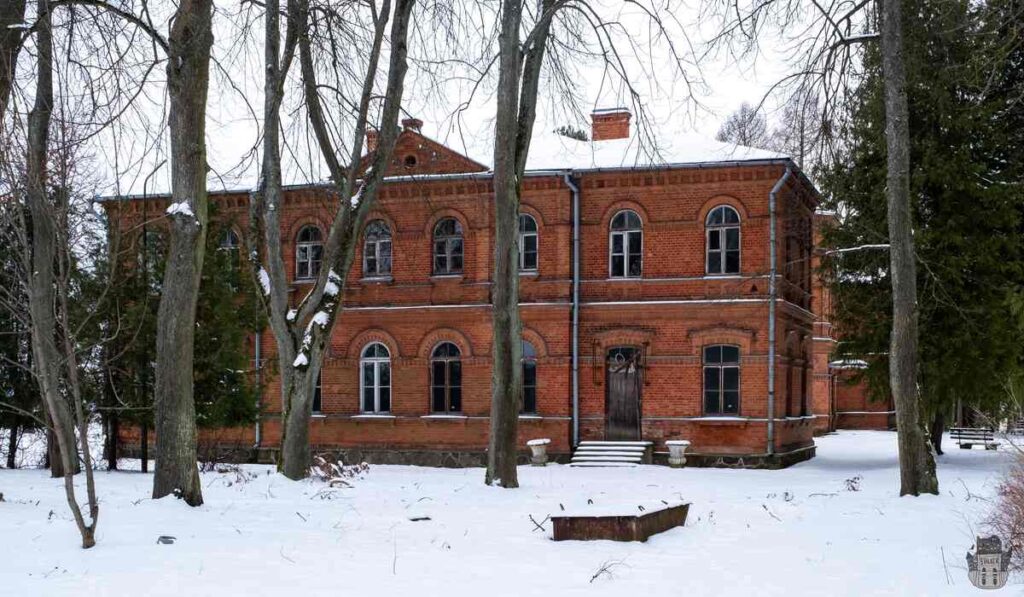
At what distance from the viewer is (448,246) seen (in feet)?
81.5

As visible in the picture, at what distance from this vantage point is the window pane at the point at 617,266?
78.0ft

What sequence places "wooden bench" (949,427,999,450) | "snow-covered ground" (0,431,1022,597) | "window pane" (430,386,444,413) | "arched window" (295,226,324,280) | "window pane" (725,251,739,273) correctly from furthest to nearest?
"wooden bench" (949,427,999,450) < "arched window" (295,226,324,280) < "window pane" (430,386,444,413) < "window pane" (725,251,739,273) < "snow-covered ground" (0,431,1022,597)


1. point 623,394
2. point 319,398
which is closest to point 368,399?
point 319,398

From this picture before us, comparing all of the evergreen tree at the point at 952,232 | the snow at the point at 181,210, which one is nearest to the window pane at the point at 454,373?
the evergreen tree at the point at 952,232

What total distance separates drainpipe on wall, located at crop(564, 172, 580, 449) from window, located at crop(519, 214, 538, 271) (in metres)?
0.96

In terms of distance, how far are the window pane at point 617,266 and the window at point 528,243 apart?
1832 mm

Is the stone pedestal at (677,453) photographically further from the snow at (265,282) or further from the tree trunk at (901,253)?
the snow at (265,282)

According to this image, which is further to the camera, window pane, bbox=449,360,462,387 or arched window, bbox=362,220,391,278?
arched window, bbox=362,220,391,278

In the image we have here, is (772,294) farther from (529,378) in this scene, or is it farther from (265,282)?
(265,282)

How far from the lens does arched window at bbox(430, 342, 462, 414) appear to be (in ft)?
80.6

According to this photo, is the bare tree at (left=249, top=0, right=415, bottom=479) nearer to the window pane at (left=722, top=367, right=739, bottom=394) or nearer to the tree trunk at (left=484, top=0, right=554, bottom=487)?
the tree trunk at (left=484, top=0, right=554, bottom=487)

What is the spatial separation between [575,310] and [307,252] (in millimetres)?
7033

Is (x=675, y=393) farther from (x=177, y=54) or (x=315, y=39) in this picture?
(x=177, y=54)

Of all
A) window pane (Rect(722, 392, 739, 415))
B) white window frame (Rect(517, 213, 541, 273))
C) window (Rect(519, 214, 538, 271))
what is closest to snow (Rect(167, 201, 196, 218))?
white window frame (Rect(517, 213, 541, 273))
